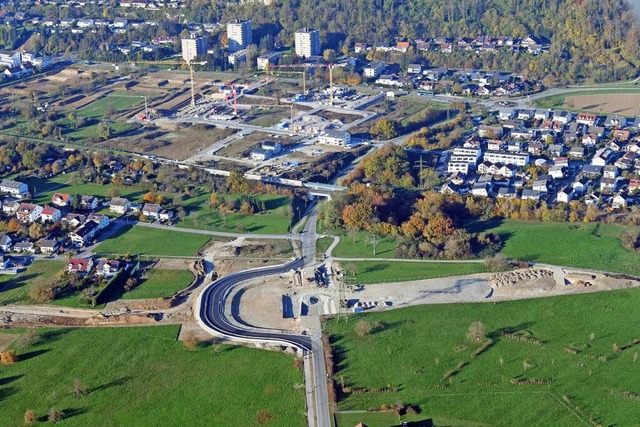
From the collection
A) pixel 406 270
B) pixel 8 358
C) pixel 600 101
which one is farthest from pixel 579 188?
pixel 8 358

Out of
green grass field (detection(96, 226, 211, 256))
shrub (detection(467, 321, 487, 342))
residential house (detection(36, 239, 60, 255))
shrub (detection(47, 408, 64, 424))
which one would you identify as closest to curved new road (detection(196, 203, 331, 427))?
green grass field (detection(96, 226, 211, 256))

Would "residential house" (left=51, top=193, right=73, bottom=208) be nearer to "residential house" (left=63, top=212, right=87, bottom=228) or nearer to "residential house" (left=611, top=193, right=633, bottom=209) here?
"residential house" (left=63, top=212, right=87, bottom=228)

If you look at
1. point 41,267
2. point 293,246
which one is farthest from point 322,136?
Answer: point 41,267

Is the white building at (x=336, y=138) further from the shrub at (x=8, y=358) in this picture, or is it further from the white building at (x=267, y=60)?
the shrub at (x=8, y=358)

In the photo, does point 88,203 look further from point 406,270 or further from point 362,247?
point 406,270

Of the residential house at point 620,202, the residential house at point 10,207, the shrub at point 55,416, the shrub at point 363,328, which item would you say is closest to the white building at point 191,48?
the residential house at point 10,207
